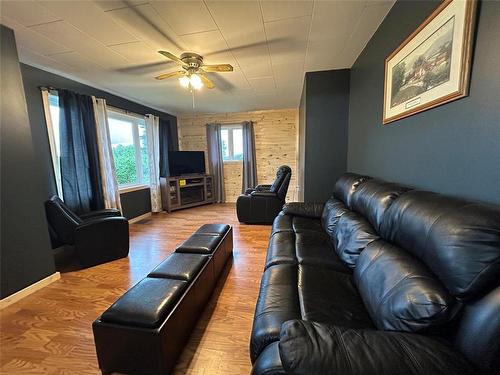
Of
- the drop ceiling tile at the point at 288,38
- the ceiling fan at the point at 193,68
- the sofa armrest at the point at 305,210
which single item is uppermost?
the drop ceiling tile at the point at 288,38

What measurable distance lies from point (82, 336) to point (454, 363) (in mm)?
2053

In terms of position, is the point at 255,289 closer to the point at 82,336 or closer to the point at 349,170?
the point at 82,336

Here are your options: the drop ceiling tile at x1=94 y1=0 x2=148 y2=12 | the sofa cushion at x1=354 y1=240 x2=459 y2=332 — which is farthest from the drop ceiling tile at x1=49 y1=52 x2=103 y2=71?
the sofa cushion at x1=354 y1=240 x2=459 y2=332

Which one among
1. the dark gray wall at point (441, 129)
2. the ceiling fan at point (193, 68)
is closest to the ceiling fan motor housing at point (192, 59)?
the ceiling fan at point (193, 68)

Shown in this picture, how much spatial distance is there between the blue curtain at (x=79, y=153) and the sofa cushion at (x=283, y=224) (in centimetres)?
276

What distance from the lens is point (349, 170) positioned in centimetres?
306

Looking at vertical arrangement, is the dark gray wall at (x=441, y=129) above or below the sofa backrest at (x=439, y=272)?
above

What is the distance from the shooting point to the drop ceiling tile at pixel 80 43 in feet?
6.22

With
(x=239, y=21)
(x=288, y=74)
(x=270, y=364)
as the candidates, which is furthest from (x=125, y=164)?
(x=270, y=364)

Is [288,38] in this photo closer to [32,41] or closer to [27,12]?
[27,12]

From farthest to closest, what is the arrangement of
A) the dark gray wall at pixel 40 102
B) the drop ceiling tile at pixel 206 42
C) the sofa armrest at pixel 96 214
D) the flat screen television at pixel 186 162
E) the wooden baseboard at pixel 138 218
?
the flat screen television at pixel 186 162
the wooden baseboard at pixel 138 218
the sofa armrest at pixel 96 214
the dark gray wall at pixel 40 102
the drop ceiling tile at pixel 206 42

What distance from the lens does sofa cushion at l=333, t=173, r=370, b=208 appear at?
6.69 feet

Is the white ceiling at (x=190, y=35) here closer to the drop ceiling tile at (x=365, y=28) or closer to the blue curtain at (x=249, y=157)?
the drop ceiling tile at (x=365, y=28)

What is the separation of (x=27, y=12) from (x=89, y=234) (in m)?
2.03
